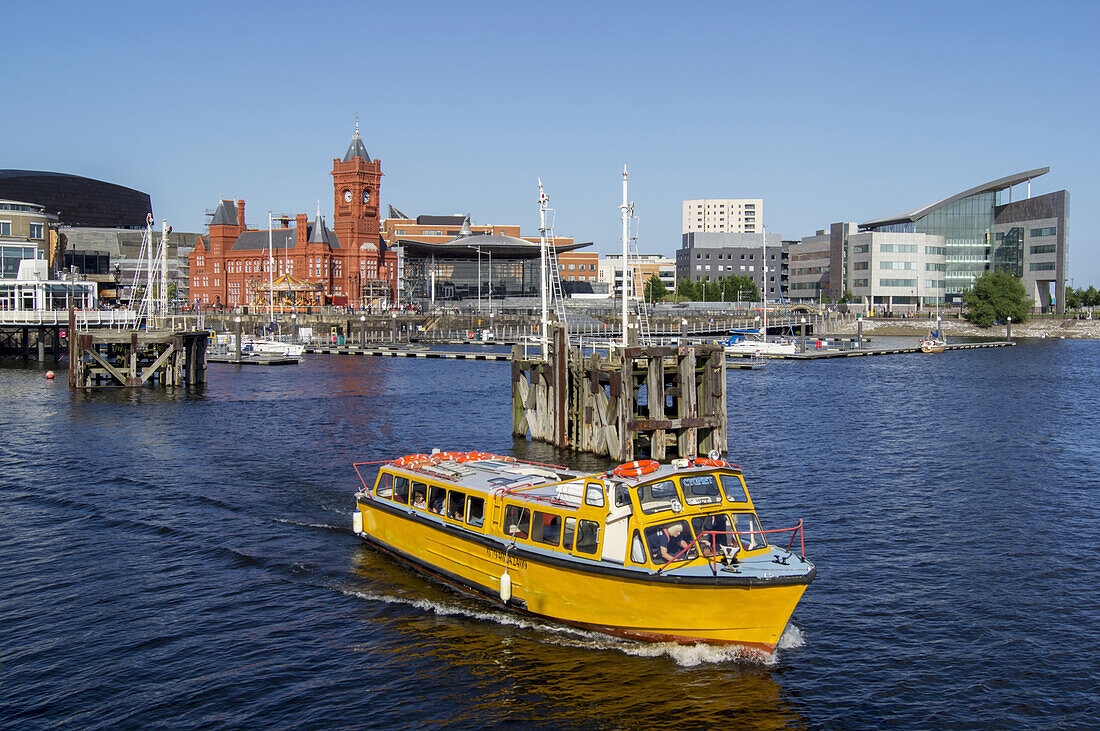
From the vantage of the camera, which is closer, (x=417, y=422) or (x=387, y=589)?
(x=387, y=589)

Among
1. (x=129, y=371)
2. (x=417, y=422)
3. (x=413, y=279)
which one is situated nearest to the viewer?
(x=417, y=422)

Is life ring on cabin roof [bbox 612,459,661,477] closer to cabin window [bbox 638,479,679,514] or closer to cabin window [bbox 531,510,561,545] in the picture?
cabin window [bbox 638,479,679,514]

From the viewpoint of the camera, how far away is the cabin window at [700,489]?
2044 cm

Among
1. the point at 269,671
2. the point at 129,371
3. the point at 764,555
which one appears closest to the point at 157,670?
the point at 269,671

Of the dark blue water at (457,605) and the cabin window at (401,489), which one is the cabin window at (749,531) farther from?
the cabin window at (401,489)

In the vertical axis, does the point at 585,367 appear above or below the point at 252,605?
above

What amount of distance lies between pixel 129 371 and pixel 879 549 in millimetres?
62213

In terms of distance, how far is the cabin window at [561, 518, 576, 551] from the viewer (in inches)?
830

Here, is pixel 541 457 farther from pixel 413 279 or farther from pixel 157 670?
pixel 413 279

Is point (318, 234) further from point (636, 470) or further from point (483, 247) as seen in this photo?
point (636, 470)

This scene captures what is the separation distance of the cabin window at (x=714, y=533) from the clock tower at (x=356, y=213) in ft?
487

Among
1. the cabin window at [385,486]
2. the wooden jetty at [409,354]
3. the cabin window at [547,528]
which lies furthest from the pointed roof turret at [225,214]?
the cabin window at [547,528]

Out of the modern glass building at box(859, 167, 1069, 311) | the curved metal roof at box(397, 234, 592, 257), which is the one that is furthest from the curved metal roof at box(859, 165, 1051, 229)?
the curved metal roof at box(397, 234, 592, 257)

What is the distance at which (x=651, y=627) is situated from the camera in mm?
19875
